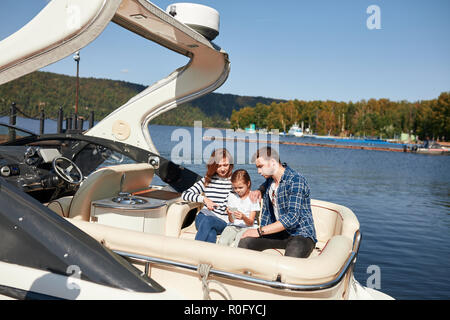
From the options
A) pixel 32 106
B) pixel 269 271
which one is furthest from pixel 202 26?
pixel 32 106

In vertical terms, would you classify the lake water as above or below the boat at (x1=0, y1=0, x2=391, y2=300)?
below

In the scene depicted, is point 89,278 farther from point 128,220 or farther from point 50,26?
point 128,220

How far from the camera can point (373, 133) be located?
90000 mm

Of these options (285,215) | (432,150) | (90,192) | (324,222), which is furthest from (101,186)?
(432,150)

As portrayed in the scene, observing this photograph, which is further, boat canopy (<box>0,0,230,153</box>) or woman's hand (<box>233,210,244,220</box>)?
woman's hand (<box>233,210,244,220</box>)

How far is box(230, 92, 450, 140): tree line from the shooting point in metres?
81.4

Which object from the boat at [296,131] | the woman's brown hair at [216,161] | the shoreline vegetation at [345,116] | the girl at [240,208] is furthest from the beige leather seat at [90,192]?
the boat at [296,131]

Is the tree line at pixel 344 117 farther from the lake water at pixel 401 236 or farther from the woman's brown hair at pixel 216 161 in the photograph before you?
the woman's brown hair at pixel 216 161

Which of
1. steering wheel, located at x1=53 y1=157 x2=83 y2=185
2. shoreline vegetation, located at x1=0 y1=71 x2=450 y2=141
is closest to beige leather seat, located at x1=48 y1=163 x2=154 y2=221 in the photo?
steering wheel, located at x1=53 y1=157 x2=83 y2=185

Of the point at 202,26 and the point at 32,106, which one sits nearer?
the point at 202,26

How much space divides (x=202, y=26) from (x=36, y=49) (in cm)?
229

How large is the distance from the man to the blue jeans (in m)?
0.41

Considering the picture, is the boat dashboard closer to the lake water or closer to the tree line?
the lake water

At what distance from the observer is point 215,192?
4.08m
